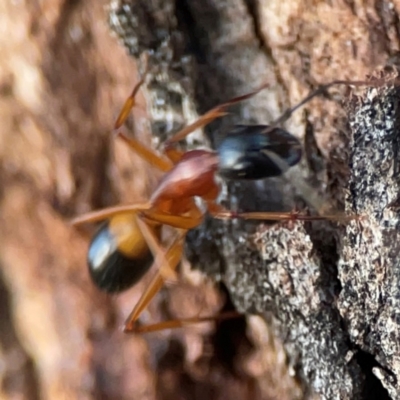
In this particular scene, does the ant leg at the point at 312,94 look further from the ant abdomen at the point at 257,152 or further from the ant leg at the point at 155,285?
the ant leg at the point at 155,285

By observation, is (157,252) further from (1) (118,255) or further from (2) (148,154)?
(2) (148,154)

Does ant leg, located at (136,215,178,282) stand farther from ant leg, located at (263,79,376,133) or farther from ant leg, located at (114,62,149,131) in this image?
ant leg, located at (263,79,376,133)

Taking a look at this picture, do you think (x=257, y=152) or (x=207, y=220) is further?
(x=207, y=220)

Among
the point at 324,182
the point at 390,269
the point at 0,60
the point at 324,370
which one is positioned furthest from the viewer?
the point at 0,60

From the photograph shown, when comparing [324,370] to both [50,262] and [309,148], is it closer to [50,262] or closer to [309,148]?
[309,148]

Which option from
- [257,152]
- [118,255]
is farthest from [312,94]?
[118,255]

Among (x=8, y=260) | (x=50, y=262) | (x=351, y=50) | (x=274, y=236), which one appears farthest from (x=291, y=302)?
(x=8, y=260)

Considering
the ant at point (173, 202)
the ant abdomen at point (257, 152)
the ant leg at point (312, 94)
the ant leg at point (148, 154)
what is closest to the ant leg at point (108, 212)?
the ant at point (173, 202)

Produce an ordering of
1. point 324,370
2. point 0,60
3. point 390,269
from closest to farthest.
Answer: point 390,269 → point 324,370 → point 0,60
